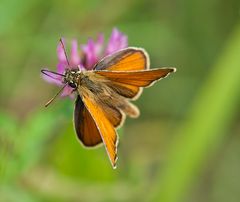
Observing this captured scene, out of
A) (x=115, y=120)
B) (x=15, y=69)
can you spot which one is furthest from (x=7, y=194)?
(x=15, y=69)

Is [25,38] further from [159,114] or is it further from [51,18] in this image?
[159,114]

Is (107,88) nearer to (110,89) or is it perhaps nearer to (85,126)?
(110,89)

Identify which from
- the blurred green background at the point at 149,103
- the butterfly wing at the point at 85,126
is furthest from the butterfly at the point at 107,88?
the blurred green background at the point at 149,103

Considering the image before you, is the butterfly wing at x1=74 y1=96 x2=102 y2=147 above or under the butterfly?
under

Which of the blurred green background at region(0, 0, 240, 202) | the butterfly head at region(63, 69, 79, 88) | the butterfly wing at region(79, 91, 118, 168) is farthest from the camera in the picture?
the blurred green background at region(0, 0, 240, 202)

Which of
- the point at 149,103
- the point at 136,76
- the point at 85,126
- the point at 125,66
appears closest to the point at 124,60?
the point at 125,66

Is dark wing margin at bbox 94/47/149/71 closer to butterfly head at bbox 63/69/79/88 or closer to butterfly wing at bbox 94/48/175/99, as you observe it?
butterfly wing at bbox 94/48/175/99

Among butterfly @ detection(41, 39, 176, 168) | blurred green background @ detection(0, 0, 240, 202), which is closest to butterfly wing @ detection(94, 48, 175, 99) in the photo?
butterfly @ detection(41, 39, 176, 168)
